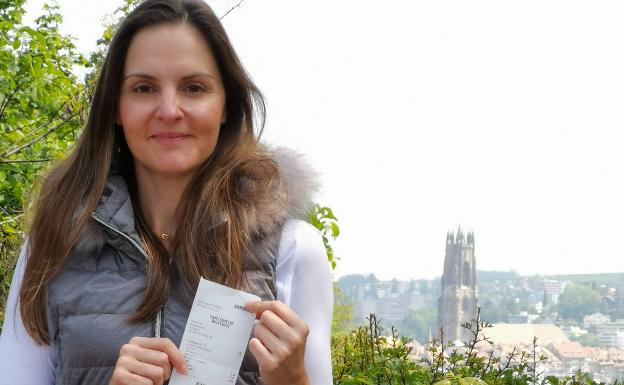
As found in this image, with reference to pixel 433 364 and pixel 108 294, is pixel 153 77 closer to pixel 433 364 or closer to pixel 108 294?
pixel 108 294

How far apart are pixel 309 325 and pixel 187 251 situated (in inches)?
11.5

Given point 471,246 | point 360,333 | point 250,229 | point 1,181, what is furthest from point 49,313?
point 471,246

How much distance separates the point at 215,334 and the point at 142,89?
52 centimetres

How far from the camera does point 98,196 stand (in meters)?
1.64

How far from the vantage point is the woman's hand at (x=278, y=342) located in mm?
1369

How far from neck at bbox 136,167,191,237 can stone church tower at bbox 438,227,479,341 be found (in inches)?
1427

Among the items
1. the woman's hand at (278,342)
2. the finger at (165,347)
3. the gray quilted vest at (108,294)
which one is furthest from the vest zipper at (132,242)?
the woman's hand at (278,342)

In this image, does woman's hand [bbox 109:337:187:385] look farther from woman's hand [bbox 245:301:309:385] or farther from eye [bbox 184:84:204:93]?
eye [bbox 184:84:204:93]

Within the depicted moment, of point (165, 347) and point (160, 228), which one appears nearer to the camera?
point (165, 347)

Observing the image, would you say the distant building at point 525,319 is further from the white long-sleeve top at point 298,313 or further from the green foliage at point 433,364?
the white long-sleeve top at point 298,313

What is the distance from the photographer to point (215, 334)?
1.43m

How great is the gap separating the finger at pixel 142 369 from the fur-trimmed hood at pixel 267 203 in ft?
0.92

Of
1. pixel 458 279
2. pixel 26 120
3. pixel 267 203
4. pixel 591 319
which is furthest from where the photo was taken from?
pixel 458 279

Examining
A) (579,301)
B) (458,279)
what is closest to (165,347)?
(579,301)
